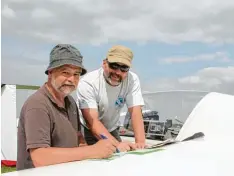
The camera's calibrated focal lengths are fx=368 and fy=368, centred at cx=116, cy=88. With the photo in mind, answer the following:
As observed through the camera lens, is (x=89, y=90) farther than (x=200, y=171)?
Yes

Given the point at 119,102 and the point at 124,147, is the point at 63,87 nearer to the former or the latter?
the point at 124,147

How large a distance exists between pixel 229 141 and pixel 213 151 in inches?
7.1

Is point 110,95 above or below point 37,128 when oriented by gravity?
above

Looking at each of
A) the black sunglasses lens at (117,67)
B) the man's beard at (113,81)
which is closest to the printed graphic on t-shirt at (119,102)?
the man's beard at (113,81)

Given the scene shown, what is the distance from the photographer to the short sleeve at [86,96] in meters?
2.34

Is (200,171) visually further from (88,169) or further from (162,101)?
(162,101)

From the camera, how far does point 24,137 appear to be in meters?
1.71

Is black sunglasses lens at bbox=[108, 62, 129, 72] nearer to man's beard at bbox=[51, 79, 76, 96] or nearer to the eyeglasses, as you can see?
the eyeglasses

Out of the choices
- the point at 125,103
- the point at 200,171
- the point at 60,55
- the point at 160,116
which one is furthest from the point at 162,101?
the point at 200,171

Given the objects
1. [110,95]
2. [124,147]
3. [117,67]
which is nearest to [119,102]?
[110,95]

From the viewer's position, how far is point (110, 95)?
2480 mm

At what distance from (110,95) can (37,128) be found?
961 millimetres

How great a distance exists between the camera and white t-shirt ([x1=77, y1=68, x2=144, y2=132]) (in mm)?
2395

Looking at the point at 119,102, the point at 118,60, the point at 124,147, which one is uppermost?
the point at 118,60
